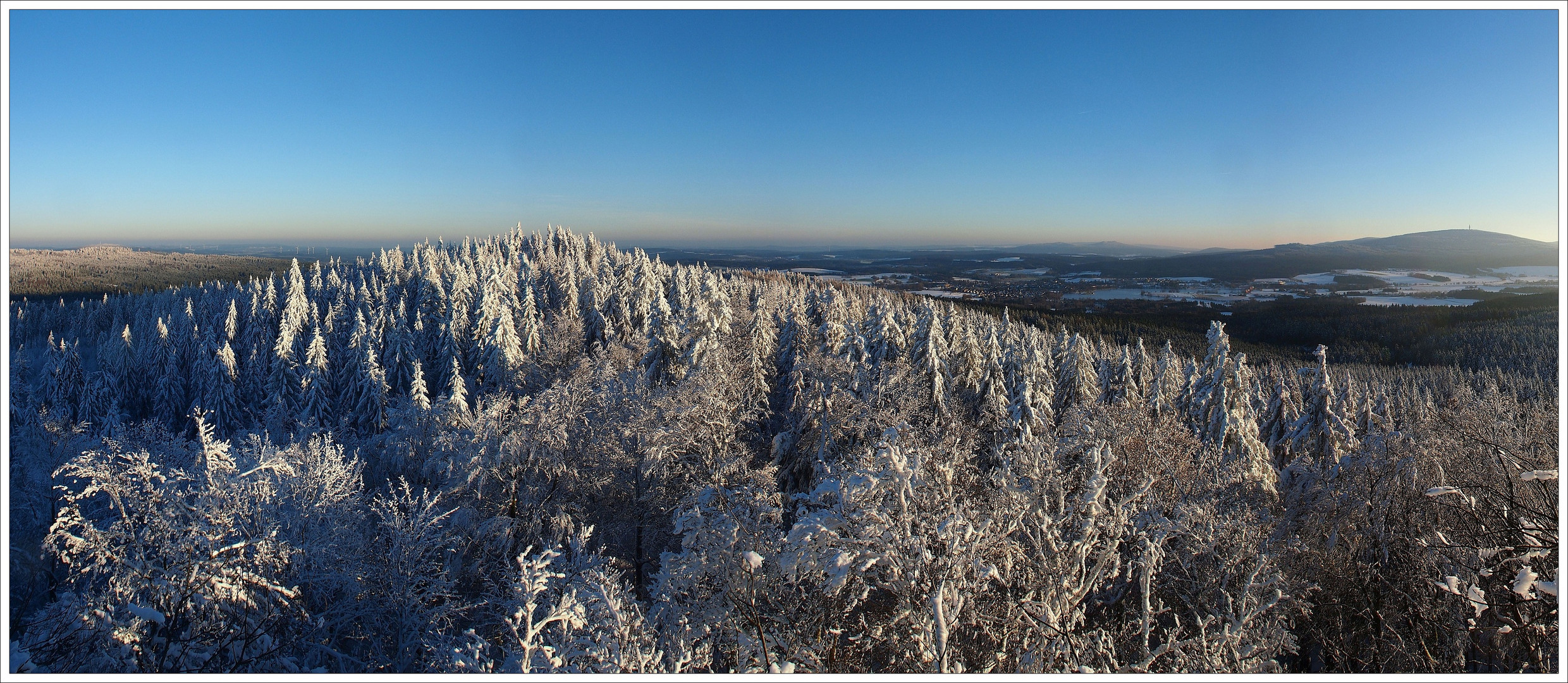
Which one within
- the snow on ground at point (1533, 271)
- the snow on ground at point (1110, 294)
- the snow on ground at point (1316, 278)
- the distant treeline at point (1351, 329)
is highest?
the snow on ground at point (1316, 278)

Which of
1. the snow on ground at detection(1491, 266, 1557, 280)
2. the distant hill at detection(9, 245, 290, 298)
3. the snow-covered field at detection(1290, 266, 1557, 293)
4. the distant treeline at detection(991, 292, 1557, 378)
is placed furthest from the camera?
the distant hill at detection(9, 245, 290, 298)

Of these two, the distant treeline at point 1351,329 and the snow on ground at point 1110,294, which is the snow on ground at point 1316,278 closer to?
the distant treeline at point 1351,329

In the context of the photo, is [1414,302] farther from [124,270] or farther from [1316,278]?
[124,270]

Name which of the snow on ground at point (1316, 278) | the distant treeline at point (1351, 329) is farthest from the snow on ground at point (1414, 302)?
the snow on ground at point (1316, 278)

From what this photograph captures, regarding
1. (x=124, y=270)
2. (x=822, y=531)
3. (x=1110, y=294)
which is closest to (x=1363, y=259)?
(x=1110, y=294)

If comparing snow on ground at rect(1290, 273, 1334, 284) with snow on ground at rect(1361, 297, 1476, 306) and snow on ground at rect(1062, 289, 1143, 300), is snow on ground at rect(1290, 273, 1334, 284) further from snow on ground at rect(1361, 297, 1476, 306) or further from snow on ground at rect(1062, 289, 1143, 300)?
snow on ground at rect(1062, 289, 1143, 300)

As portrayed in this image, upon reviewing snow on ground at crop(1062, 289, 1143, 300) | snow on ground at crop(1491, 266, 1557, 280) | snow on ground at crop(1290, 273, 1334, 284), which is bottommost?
snow on ground at crop(1062, 289, 1143, 300)

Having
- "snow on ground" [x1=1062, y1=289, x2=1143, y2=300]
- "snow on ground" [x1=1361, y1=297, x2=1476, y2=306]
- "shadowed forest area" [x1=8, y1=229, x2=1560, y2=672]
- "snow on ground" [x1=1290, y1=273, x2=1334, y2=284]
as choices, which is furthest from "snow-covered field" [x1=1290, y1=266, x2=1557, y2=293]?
"snow on ground" [x1=1062, y1=289, x2=1143, y2=300]
